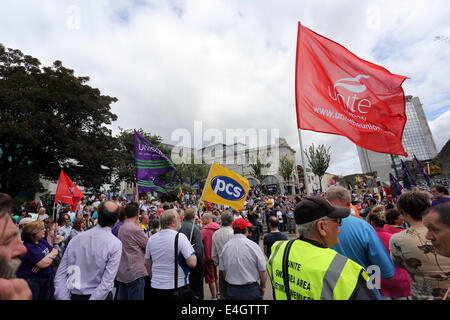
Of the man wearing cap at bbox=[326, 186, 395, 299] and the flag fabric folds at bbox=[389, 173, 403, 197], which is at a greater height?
the flag fabric folds at bbox=[389, 173, 403, 197]

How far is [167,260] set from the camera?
310cm

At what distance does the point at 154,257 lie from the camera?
10.3ft

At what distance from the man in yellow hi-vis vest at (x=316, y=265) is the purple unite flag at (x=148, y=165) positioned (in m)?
5.17

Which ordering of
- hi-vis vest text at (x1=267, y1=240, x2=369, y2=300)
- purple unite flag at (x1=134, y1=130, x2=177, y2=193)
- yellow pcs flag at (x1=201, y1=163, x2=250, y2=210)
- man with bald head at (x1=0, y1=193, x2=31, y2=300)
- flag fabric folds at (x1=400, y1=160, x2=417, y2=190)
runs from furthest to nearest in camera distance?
flag fabric folds at (x1=400, y1=160, x2=417, y2=190)
purple unite flag at (x1=134, y1=130, x2=177, y2=193)
yellow pcs flag at (x1=201, y1=163, x2=250, y2=210)
hi-vis vest text at (x1=267, y1=240, x2=369, y2=300)
man with bald head at (x1=0, y1=193, x2=31, y2=300)

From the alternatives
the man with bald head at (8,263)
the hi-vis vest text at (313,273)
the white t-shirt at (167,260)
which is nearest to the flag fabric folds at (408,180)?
the white t-shirt at (167,260)

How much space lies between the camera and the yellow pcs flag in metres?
4.50

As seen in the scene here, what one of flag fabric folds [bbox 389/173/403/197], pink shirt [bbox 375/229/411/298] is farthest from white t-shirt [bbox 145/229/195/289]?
flag fabric folds [bbox 389/173/403/197]

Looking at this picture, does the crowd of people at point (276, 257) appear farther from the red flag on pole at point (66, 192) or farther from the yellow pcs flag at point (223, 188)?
the red flag on pole at point (66, 192)

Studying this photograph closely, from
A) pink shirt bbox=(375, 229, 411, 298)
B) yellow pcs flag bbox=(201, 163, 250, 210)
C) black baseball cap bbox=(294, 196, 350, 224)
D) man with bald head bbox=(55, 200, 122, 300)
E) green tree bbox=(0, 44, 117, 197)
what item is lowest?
pink shirt bbox=(375, 229, 411, 298)

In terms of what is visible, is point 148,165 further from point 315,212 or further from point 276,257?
point 315,212

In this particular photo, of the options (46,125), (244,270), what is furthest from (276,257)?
(46,125)

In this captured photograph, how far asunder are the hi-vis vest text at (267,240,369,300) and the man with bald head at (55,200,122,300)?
201 cm

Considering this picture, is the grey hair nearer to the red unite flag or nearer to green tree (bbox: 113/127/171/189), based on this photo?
the red unite flag
